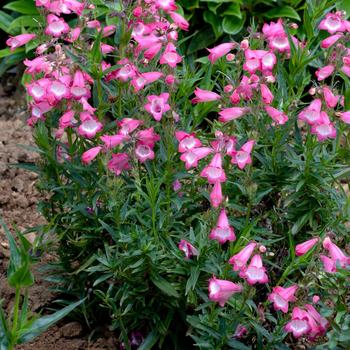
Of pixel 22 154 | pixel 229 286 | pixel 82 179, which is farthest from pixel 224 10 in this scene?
pixel 229 286

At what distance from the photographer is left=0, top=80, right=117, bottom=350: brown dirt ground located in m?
3.41

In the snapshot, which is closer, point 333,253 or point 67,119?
point 333,253

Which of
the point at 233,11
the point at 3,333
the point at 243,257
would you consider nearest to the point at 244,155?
the point at 243,257

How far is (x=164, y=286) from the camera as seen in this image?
2906mm

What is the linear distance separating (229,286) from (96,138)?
817 millimetres

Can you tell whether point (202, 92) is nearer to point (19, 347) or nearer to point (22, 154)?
point (19, 347)

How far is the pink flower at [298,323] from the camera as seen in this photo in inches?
101

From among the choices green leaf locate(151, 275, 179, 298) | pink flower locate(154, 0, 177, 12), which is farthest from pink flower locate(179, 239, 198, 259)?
pink flower locate(154, 0, 177, 12)

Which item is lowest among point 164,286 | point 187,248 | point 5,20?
point 5,20

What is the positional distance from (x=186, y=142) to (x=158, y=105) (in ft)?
0.57

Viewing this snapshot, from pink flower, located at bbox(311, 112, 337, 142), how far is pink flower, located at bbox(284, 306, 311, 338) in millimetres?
616

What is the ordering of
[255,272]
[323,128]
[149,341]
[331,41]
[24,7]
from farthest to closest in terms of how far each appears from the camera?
1. [24,7]
2. [149,341]
3. [331,41]
4. [323,128]
5. [255,272]

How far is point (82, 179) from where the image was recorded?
10.0ft

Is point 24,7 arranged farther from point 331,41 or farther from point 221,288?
point 221,288
